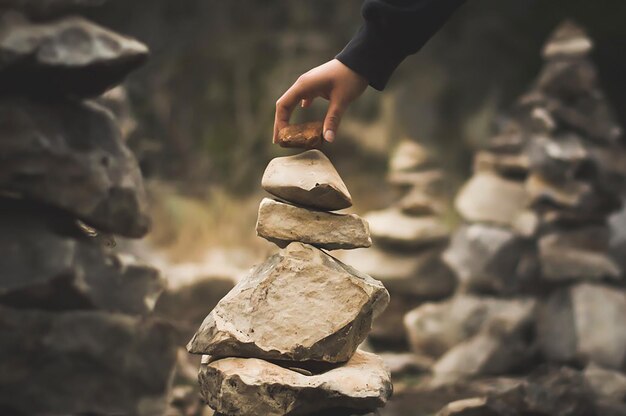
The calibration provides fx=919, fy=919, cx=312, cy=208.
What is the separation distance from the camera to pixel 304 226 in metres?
2.19

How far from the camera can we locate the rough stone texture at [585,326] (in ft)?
15.2

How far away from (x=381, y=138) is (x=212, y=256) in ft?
5.30

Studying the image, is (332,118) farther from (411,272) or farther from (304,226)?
(411,272)

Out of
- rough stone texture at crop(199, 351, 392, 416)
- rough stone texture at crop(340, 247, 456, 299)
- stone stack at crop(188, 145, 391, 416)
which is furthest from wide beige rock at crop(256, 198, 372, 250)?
rough stone texture at crop(340, 247, 456, 299)

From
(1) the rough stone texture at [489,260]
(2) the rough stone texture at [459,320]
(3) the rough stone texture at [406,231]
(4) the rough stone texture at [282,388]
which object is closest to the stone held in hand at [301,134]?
(4) the rough stone texture at [282,388]

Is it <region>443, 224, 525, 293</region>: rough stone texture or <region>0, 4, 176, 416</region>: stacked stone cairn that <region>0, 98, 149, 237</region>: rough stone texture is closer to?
<region>0, 4, 176, 416</region>: stacked stone cairn

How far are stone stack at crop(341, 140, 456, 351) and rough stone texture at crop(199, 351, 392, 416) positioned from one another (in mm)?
3418

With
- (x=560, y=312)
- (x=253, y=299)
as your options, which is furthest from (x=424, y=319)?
(x=253, y=299)

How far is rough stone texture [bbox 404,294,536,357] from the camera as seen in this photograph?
501 centimetres

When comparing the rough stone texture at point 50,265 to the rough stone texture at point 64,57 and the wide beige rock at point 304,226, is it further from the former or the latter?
the wide beige rock at point 304,226

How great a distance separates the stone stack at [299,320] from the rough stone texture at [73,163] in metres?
0.77

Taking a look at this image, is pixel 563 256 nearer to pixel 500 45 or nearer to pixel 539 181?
pixel 539 181

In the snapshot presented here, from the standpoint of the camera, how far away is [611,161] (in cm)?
505

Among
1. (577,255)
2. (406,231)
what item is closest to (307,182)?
(577,255)
